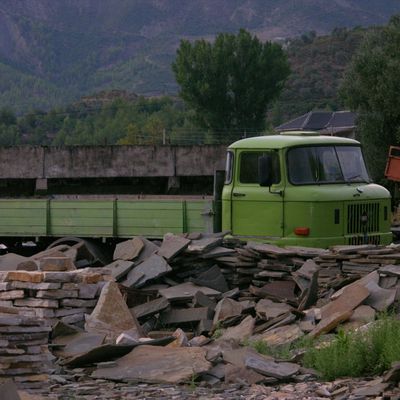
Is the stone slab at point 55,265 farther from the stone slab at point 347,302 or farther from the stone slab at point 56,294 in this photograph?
the stone slab at point 347,302

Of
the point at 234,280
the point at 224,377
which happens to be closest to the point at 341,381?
the point at 224,377

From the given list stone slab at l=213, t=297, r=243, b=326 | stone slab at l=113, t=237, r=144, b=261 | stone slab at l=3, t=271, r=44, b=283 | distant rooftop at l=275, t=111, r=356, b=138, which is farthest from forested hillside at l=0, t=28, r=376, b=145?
stone slab at l=3, t=271, r=44, b=283

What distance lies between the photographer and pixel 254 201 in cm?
1623

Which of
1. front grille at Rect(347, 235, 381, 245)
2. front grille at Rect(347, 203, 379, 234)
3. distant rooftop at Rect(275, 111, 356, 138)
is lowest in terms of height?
front grille at Rect(347, 235, 381, 245)

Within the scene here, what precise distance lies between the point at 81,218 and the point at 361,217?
5929 mm

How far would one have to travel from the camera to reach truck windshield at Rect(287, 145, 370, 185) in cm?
1619

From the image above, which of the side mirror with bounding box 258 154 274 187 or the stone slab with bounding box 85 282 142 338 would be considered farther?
the side mirror with bounding box 258 154 274 187

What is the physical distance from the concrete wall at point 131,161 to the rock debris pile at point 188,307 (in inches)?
537

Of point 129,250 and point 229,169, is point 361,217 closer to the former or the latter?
point 229,169

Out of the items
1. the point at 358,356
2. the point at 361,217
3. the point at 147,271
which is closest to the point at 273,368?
the point at 358,356

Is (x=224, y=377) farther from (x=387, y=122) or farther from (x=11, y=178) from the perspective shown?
(x=387, y=122)

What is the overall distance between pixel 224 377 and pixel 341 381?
114 centimetres

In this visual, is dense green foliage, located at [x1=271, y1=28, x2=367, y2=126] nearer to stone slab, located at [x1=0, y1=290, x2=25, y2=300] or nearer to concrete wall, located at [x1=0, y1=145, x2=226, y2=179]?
concrete wall, located at [x1=0, y1=145, x2=226, y2=179]

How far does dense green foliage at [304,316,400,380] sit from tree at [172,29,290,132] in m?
59.0
